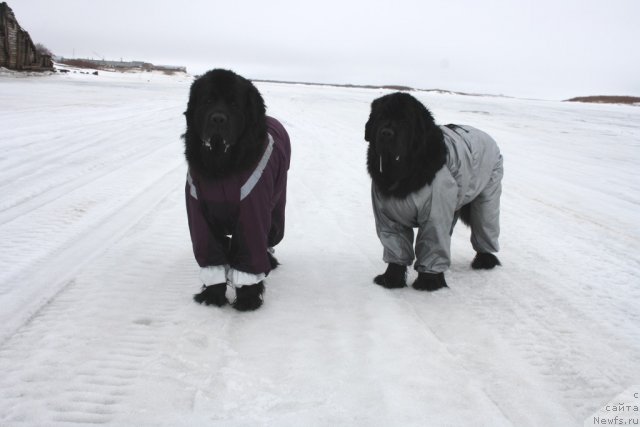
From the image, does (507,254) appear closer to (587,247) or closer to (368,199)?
(587,247)

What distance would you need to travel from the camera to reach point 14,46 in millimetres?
27438

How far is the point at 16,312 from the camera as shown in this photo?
2855mm

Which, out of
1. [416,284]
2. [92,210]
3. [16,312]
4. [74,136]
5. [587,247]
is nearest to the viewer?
[16,312]

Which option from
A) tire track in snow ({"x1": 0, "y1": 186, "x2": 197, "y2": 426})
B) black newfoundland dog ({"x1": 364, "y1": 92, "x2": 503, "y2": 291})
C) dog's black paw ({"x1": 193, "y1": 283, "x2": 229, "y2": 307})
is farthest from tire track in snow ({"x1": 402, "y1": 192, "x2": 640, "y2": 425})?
tire track in snow ({"x1": 0, "y1": 186, "x2": 197, "y2": 426})

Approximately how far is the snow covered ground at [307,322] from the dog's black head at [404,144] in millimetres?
866

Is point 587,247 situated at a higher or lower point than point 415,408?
higher

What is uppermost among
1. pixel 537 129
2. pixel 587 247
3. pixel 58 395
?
pixel 537 129

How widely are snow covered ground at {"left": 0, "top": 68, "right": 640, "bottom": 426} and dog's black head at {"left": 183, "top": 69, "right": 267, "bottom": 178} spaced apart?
0.99 metres

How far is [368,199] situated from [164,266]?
295 cm

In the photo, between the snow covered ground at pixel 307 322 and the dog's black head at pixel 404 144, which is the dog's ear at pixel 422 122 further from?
the snow covered ground at pixel 307 322

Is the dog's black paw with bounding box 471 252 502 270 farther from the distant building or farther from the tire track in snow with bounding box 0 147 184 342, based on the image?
the distant building

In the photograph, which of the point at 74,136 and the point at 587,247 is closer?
the point at 587,247

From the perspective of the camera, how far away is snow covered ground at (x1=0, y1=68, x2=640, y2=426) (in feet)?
7.03

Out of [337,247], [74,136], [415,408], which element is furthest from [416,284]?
[74,136]
